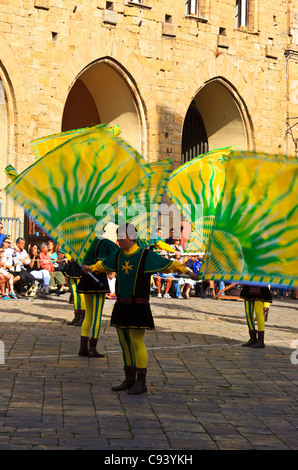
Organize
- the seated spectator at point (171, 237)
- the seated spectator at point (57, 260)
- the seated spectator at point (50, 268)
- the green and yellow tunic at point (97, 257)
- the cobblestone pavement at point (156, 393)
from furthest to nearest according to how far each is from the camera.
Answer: the seated spectator at point (171, 237)
the seated spectator at point (57, 260)
the seated spectator at point (50, 268)
the green and yellow tunic at point (97, 257)
the cobblestone pavement at point (156, 393)

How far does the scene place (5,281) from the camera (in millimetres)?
18094

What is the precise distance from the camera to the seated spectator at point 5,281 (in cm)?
1764

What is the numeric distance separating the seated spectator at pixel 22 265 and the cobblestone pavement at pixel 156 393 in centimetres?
426

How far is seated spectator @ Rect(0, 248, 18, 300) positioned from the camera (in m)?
17.6

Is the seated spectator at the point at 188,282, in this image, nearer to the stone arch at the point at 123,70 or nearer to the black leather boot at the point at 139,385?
the stone arch at the point at 123,70

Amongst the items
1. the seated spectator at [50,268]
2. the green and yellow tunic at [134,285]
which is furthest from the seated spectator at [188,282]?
the green and yellow tunic at [134,285]

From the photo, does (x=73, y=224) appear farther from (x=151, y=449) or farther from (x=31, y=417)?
(x=151, y=449)

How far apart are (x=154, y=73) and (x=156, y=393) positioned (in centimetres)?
1775

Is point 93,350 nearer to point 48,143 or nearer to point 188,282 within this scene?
point 48,143

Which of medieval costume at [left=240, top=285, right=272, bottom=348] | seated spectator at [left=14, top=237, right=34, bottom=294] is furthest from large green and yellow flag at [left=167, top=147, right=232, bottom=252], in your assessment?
seated spectator at [left=14, top=237, right=34, bottom=294]

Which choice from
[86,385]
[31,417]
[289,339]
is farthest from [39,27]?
[31,417]

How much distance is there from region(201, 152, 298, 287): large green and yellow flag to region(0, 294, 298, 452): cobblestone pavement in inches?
48.4

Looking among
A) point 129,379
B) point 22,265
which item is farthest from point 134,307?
point 22,265

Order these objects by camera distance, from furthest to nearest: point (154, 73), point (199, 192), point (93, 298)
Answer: point (154, 73) < point (93, 298) < point (199, 192)
